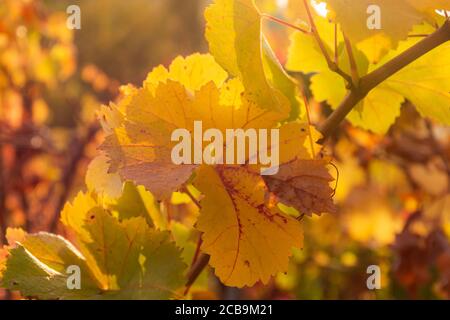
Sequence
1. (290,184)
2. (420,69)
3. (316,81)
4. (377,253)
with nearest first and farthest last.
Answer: (290,184) < (420,69) < (316,81) < (377,253)

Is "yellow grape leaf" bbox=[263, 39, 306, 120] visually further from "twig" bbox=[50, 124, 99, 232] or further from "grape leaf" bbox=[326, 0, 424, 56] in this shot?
"twig" bbox=[50, 124, 99, 232]

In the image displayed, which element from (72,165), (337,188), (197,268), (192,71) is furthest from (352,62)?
(337,188)

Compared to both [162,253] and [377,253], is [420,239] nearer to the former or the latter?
[377,253]

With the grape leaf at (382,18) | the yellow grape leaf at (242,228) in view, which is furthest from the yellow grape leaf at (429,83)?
the yellow grape leaf at (242,228)

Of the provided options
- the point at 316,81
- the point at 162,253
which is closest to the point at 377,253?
the point at 316,81

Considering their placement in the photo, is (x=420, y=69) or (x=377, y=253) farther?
(x=377, y=253)
